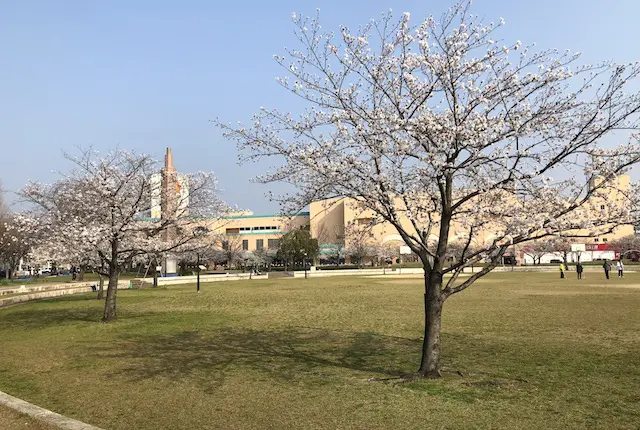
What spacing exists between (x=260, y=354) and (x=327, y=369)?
7.16ft

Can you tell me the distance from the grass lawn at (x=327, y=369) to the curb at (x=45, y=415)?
501 mm

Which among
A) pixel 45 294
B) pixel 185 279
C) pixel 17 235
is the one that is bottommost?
pixel 45 294

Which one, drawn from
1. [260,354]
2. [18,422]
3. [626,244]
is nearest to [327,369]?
[260,354]

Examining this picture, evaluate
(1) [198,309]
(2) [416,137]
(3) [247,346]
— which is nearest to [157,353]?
(3) [247,346]

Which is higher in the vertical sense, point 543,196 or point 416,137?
point 416,137

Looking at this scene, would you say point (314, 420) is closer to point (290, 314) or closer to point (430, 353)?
point (430, 353)

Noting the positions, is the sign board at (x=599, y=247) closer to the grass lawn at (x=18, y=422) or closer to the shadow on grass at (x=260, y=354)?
the shadow on grass at (x=260, y=354)

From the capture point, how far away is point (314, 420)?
21.8 feet

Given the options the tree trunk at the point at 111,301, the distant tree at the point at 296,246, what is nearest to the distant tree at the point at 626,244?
the distant tree at the point at 296,246

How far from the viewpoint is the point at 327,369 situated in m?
9.89

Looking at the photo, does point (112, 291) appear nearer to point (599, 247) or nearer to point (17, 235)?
point (17, 235)

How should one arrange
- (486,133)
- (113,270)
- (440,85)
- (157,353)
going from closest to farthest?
1. (486,133)
2. (440,85)
3. (157,353)
4. (113,270)

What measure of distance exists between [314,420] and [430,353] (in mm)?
2990

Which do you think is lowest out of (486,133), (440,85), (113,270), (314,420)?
(314,420)
